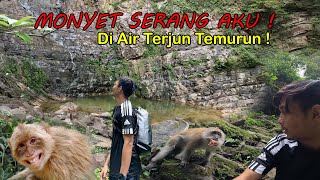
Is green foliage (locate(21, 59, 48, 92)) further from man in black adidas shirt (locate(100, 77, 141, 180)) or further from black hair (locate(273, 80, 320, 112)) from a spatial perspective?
black hair (locate(273, 80, 320, 112))

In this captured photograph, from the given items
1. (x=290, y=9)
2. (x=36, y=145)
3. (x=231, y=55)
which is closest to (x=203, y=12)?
(x=231, y=55)

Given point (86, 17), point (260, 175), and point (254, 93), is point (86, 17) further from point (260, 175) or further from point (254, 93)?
point (260, 175)

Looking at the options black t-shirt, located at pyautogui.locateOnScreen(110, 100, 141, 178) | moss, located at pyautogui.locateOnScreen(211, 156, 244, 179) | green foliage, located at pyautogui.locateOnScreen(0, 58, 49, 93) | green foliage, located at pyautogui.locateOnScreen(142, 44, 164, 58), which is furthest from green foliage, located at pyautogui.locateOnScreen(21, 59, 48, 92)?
black t-shirt, located at pyautogui.locateOnScreen(110, 100, 141, 178)

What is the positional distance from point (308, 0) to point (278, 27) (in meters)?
1.39

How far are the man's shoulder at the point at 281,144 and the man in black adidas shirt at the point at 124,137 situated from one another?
4.00 ft

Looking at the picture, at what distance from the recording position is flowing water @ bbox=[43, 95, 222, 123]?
8248mm

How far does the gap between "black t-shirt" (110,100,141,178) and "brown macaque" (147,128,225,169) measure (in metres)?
1.95

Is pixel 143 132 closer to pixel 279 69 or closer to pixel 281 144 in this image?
pixel 281 144

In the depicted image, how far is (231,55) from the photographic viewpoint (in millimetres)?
11219

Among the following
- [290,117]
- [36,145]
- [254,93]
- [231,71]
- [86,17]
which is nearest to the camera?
[290,117]

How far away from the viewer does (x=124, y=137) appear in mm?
2277

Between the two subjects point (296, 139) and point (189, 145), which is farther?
point (189, 145)

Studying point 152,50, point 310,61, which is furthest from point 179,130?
point 310,61

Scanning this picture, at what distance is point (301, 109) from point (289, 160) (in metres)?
0.21
